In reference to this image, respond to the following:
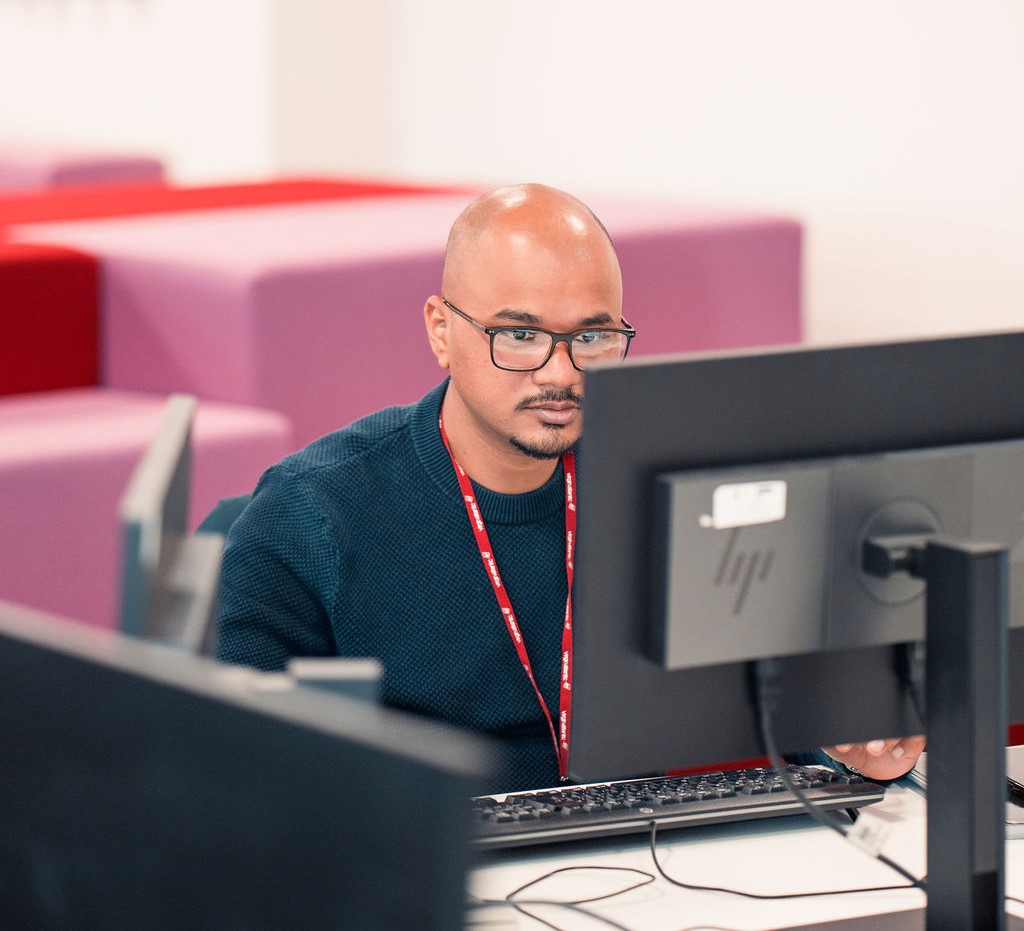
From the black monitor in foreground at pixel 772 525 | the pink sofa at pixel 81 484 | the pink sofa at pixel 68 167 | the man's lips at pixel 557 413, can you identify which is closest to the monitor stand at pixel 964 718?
the black monitor in foreground at pixel 772 525

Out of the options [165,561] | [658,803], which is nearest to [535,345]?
[658,803]

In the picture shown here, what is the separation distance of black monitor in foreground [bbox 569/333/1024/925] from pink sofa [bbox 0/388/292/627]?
1723mm

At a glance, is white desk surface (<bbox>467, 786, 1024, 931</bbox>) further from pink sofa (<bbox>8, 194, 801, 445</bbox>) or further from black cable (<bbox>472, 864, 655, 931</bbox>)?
pink sofa (<bbox>8, 194, 801, 445</bbox>)

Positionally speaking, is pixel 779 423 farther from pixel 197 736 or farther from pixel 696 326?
pixel 696 326

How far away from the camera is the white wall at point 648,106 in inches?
175

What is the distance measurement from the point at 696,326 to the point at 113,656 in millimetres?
3560

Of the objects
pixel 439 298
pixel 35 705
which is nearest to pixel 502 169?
pixel 439 298

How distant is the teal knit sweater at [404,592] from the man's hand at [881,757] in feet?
0.99

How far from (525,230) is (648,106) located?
3524 mm

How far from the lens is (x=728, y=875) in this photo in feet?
4.95

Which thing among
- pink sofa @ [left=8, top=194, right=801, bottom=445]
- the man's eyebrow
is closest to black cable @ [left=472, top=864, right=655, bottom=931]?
the man's eyebrow

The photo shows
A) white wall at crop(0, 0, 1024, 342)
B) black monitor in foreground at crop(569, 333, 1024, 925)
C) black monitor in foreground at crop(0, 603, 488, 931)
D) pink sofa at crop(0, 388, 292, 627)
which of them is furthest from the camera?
white wall at crop(0, 0, 1024, 342)

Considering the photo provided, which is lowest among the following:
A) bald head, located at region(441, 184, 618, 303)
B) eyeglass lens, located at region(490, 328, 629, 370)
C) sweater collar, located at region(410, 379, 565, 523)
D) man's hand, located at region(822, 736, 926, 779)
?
man's hand, located at region(822, 736, 926, 779)

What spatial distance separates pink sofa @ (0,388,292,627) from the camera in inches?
120
